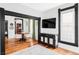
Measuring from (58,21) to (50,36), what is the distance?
0.69 metres

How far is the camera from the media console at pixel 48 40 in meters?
3.42

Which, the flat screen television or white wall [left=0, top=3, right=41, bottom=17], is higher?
white wall [left=0, top=3, right=41, bottom=17]

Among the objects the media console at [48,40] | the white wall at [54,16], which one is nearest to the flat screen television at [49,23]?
the white wall at [54,16]

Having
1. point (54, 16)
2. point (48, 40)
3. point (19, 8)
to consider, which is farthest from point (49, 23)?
point (19, 8)

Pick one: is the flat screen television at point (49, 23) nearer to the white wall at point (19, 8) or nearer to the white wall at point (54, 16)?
the white wall at point (54, 16)

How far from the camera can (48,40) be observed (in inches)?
145

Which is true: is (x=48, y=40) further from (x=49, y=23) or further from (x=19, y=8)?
(x=19, y=8)

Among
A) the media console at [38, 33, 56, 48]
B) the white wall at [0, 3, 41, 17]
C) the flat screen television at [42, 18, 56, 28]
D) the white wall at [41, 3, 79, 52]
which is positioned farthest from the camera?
the flat screen television at [42, 18, 56, 28]

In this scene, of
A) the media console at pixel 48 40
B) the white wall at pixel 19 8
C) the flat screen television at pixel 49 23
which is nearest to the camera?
the white wall at pixel 19 8

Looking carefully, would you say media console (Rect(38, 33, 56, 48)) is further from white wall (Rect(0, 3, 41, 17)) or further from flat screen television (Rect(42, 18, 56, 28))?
white wall (Rect(0, 3, 41, 17))

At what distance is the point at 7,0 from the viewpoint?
0.86 m

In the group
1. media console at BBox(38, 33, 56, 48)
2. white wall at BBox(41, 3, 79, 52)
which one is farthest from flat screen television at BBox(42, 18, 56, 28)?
media console at BBox(38, 33, 56, 48)

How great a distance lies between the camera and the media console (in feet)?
11.2
